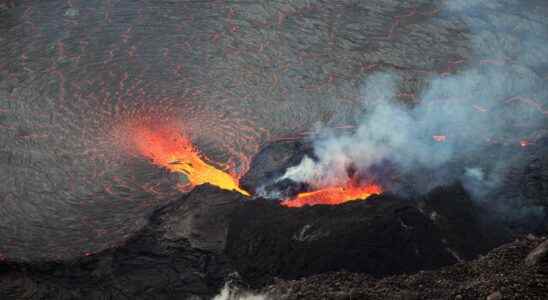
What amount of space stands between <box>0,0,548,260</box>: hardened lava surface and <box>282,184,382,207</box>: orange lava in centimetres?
210

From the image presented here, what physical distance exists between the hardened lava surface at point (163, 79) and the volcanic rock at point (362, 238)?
3.29 metres

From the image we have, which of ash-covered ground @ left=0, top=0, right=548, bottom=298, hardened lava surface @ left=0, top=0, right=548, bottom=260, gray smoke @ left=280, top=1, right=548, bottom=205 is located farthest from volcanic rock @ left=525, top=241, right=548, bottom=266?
hardened lava surface @ left=0, top=0, right=548, bottom=260

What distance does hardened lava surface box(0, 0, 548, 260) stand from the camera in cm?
1543

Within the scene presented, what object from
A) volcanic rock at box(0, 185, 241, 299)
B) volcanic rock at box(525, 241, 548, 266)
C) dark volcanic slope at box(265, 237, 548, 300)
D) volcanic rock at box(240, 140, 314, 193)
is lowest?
volcanic rock at box(0, 185, 241, 299)

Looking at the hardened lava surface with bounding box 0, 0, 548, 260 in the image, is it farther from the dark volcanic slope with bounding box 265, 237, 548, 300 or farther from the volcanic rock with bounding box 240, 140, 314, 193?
the dark volcanic slope with bounding box 265, 237, 548, 300

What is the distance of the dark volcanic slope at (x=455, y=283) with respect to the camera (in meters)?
9.75

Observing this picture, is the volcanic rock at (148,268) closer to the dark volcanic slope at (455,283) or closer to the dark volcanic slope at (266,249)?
the dark volcanic slope at (266,249)

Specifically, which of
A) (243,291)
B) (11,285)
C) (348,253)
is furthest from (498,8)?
(11,285)

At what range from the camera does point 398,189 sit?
14703mm

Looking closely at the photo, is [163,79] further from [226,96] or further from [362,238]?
[362,238]

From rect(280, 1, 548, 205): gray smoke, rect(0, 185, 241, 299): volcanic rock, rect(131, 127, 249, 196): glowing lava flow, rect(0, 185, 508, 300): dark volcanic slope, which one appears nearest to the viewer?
rect(0, 185, 508, 300): dark volcanic slope

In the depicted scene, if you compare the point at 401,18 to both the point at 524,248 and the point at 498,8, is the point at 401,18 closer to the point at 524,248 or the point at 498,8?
the point at 498,8

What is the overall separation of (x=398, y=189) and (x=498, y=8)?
37.1ft

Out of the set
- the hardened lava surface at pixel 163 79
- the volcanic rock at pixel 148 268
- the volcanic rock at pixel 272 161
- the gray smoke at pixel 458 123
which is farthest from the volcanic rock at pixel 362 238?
the hardened lava surface at pixel 163 79
